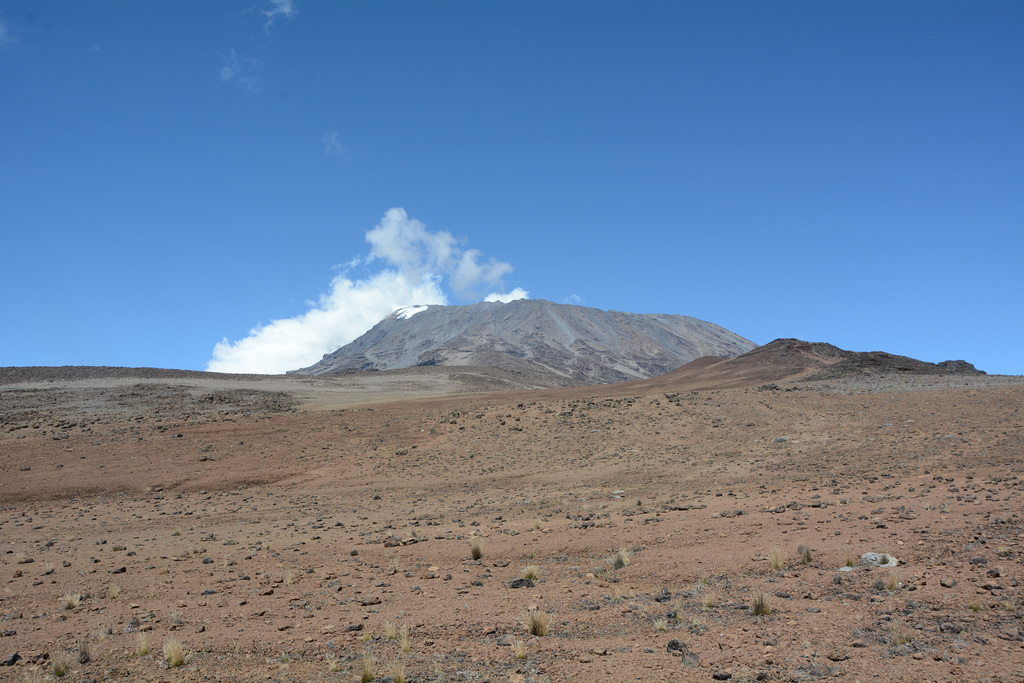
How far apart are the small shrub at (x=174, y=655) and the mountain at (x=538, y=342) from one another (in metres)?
111

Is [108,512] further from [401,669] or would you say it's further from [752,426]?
[752,426]

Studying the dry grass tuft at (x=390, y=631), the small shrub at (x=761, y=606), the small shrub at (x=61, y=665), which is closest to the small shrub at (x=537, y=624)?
the dry grass tuft at (x=390, y=631)

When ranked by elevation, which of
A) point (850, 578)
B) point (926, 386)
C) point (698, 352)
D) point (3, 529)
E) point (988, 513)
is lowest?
point (3, 529)

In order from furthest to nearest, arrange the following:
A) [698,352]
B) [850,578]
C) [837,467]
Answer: [698,352] → [837,467] → [850,578]

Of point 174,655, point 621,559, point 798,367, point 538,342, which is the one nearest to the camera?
point 174,655

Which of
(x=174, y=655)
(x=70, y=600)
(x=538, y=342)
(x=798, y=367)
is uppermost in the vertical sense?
(x=538, y=342)

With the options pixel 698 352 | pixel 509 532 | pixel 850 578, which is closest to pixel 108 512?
pixel 509 532

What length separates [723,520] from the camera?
1388cm

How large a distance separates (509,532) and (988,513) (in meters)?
9.28

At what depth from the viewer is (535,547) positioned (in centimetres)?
1315

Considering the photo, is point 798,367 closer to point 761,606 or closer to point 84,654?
point 761,606

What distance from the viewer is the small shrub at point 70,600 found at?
1015 centimetres

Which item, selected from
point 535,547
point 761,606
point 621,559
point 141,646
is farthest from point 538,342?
point 141,646

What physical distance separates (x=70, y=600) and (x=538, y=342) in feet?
487
